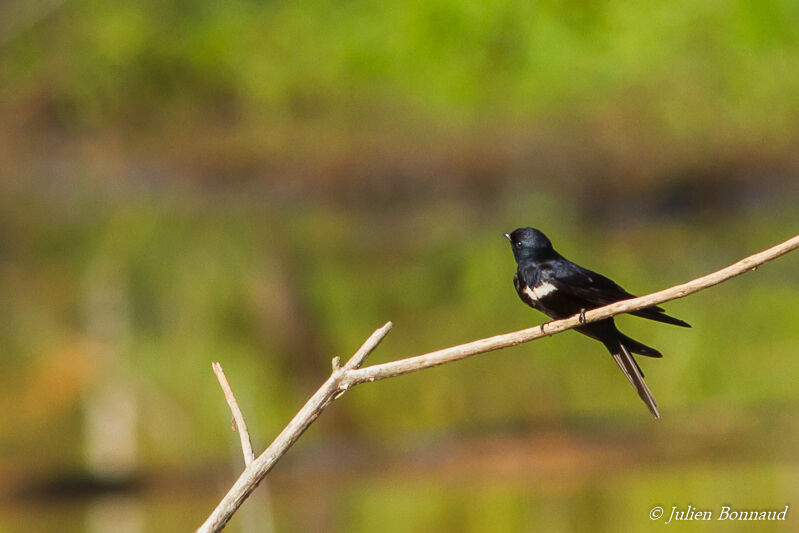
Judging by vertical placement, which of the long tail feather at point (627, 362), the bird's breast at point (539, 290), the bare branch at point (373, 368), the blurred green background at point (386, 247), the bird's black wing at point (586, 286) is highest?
the blurred green background at point (386, 247)

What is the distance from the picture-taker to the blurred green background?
430 centimetres

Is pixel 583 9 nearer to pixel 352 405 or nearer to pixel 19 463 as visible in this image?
pixel 352 405

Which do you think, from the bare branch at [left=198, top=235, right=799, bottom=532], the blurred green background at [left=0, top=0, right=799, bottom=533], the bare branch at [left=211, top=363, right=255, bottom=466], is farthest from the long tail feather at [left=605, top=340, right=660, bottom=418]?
the blurred green background at [left=0, top=0, right=799, bottom=533]

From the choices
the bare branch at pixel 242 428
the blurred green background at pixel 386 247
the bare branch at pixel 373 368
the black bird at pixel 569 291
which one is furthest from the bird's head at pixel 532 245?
the blurred green background at pixel 386 247

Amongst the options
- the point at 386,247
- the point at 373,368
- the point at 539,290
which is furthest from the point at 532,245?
the point at 386,247

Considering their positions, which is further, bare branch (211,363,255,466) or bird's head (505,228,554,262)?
bird's head (505,228,554,262)

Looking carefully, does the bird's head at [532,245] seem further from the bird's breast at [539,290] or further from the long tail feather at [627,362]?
the long tail feather at [627,362]

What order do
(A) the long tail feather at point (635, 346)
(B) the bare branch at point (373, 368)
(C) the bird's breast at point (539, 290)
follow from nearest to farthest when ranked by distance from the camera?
(B) the bare branch at point (373, 368)
(A) the long tail feather at point (635, 346)
(C) the bird's breast at point (539, 290)

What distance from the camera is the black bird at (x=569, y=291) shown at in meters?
1.73

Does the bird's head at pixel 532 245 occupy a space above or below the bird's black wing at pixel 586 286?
above

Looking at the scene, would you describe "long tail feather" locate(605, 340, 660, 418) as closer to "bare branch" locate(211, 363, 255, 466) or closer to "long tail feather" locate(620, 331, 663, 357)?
"long tail feather" locate(620, 331, 663, 357)

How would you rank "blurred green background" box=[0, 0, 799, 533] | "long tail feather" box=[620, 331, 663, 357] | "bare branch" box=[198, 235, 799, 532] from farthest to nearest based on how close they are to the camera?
1. "blurred green background" box=[0, 0, 799, 533]
2. "long tail feather" box=[620, 331, 663, 357]
3. "bare branch" box=[198, 235, 799, 532]

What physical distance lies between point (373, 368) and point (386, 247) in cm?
765

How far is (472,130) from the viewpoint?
1009cm
